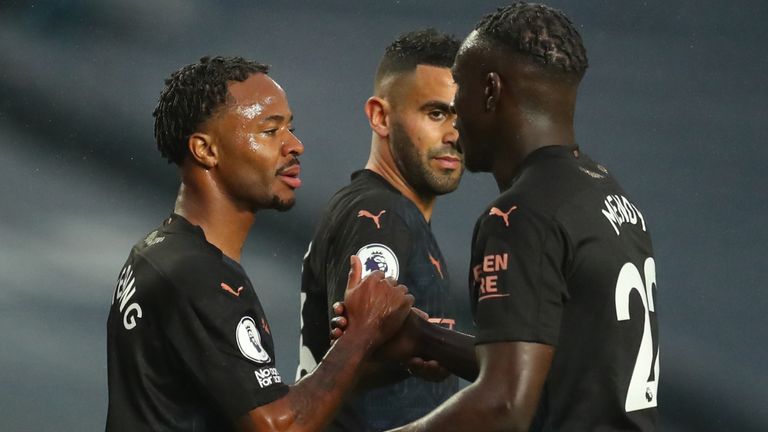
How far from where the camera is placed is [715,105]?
4.91m

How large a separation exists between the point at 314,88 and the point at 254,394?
2.67 meters

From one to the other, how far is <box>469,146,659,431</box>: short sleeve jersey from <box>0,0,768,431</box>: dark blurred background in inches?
105

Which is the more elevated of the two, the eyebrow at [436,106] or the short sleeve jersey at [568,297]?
the eyebrow at [436,106]

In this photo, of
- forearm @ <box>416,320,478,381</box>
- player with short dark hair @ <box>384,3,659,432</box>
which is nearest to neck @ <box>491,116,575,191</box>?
player with short dark hair @ <box>384,3,659,432</box>

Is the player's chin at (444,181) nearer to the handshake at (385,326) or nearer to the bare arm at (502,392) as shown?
the handshake at (385,326)

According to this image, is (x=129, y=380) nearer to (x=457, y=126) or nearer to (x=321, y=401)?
(x=321, y=401)

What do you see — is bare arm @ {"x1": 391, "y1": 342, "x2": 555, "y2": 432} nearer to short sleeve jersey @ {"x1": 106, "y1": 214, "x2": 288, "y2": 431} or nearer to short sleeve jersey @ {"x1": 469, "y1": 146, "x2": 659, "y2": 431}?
short sleeve jersey @ {"x1": 469, "y1": 146, "x2": 659, "y2": 431}

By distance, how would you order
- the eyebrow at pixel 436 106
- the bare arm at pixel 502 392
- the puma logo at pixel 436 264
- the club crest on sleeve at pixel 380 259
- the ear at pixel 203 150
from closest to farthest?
the bare arm at pixel 502 392, the ear at pixel 203 150, the club crest on sleeve at pixel 380 259, the puma logo at pixel 436 264, the eyebrow at pixel 436 106

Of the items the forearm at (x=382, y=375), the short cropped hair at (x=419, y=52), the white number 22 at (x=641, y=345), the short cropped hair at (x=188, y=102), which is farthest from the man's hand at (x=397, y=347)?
the short cropped hair at (x=419, y=52)

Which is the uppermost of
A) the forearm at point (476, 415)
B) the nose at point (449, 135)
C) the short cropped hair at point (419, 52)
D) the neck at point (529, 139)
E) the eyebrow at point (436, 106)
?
the short cropped hair at point (419, 52)

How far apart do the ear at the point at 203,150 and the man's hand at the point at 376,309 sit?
1.48ft

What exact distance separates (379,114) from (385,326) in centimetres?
106

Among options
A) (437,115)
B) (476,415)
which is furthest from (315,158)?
(476,415)

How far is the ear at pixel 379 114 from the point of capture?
361cm
